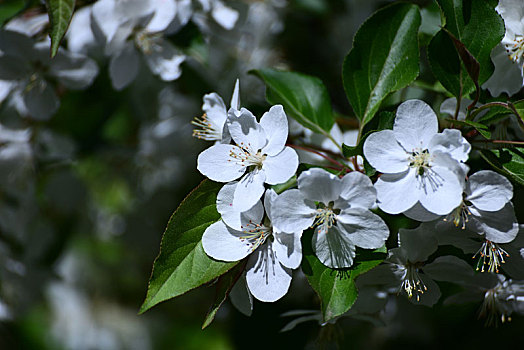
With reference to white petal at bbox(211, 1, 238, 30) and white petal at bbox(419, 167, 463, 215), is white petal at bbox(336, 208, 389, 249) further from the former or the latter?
white petal at bbox(211, 1, 238, 30)

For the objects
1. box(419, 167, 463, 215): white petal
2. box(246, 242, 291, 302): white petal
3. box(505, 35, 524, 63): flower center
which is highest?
box(505, 35, 524, 63): flower center

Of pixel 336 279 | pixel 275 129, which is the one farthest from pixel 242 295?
pixel 275 129

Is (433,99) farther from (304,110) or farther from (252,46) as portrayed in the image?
(252,46)

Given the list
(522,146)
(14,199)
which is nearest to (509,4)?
(522,146)

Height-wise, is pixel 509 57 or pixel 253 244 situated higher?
pixel 509 57

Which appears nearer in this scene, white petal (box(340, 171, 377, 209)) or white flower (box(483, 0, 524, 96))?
white petal (box(340, 171, 377, 209))

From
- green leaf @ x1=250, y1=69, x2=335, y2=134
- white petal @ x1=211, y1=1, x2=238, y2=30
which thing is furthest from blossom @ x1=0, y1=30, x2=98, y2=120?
Result: green leaf @ x1=250, y1=69, x2=335, y2=134

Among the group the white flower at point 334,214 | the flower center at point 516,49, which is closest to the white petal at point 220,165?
the white flower at point 334,214

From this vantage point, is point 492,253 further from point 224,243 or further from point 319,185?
point 224,243

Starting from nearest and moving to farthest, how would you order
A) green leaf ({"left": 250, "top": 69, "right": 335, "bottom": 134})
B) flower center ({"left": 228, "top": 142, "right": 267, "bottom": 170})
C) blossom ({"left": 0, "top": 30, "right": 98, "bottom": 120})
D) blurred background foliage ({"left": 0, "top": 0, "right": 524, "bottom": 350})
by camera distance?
flower center ({"left": 228, "top": 142, "right": 267, "bottom": 170})
green leaf ({"left": 250, "top": 69, "right": 335, "bottom": 134})
blossom ({"left": 0, "top": 30, "right": 98, "bottom": 120})
blurred background foliage ({"left": 0, "top": 0, "right": 524, "bottom": 350})
